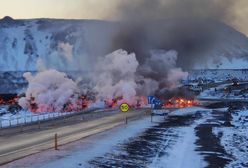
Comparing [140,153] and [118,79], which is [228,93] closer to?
[118,79]

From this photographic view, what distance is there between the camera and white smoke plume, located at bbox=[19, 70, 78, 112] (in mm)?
91812

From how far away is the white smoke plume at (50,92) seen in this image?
91812 mm

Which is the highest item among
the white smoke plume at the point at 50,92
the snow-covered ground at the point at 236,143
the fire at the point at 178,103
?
the white smoke plume at the point at 50,92

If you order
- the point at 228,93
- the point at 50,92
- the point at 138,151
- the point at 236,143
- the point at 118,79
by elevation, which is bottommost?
the point at 236,143

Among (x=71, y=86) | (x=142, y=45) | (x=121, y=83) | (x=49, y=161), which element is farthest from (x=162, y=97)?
(x=49, y=161)

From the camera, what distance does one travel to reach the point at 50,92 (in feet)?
302

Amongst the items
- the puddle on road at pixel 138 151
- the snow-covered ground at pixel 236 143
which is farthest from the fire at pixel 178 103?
the puddle on road at pixel 138 151

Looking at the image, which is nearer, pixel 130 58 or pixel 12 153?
pixel 12 153

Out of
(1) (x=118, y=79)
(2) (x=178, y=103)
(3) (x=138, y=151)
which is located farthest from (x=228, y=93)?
(3) (x=138, y=151)

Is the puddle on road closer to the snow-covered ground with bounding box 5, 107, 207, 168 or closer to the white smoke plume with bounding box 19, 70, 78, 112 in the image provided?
the snow-covered ground with bounding box 5, 107, 207, 168

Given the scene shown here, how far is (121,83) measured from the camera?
10244 centimetres

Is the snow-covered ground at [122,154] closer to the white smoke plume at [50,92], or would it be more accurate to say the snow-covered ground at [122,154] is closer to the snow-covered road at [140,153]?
the snow-covered road at [140,153]

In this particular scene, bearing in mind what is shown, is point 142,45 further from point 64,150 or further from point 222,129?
point 64,150

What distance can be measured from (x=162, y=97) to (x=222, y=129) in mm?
58568
